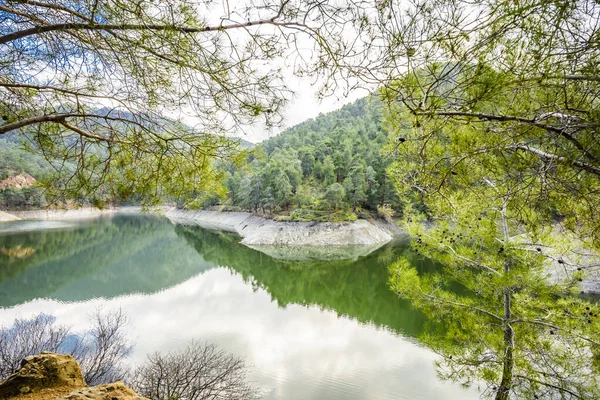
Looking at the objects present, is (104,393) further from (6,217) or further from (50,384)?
(6,217)

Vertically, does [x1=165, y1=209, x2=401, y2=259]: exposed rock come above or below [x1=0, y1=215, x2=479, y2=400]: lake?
above

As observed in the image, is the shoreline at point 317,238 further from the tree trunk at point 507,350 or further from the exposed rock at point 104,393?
the exposed rock at point 104,393

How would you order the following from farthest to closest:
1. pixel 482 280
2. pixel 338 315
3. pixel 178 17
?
pixel 338 315, pixel 482 280, pixel 178 17

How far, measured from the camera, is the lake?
693 centimetres

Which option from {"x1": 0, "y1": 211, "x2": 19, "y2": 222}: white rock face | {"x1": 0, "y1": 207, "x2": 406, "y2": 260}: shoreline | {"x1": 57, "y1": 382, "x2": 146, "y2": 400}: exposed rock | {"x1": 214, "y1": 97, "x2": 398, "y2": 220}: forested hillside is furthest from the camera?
{"x1": 0, "y1": 211, "x2": 19, "y2": 222}: white rock face

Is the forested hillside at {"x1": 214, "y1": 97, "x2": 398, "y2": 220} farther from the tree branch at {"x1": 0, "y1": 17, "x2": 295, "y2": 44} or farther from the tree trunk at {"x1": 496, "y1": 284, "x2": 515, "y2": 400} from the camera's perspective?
the tree branch at {"x1": 0, "y1": 17, "x2": 295, "y2": 44}

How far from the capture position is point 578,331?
3680mm

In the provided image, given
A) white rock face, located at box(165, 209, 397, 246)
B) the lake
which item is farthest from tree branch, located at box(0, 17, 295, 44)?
white rock face, located at box(165, 209, 397, 246)

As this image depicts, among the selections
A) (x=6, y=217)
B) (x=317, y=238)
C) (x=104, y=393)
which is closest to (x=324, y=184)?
(x=317, y=238)

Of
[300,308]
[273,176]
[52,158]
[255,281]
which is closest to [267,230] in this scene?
[273,176]

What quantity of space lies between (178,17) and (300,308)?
1107 centimetres

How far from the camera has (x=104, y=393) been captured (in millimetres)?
1456

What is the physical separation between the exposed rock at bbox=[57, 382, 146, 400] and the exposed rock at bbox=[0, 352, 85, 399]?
0.35 m

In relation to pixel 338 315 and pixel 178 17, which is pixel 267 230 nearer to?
pixel 338 315
